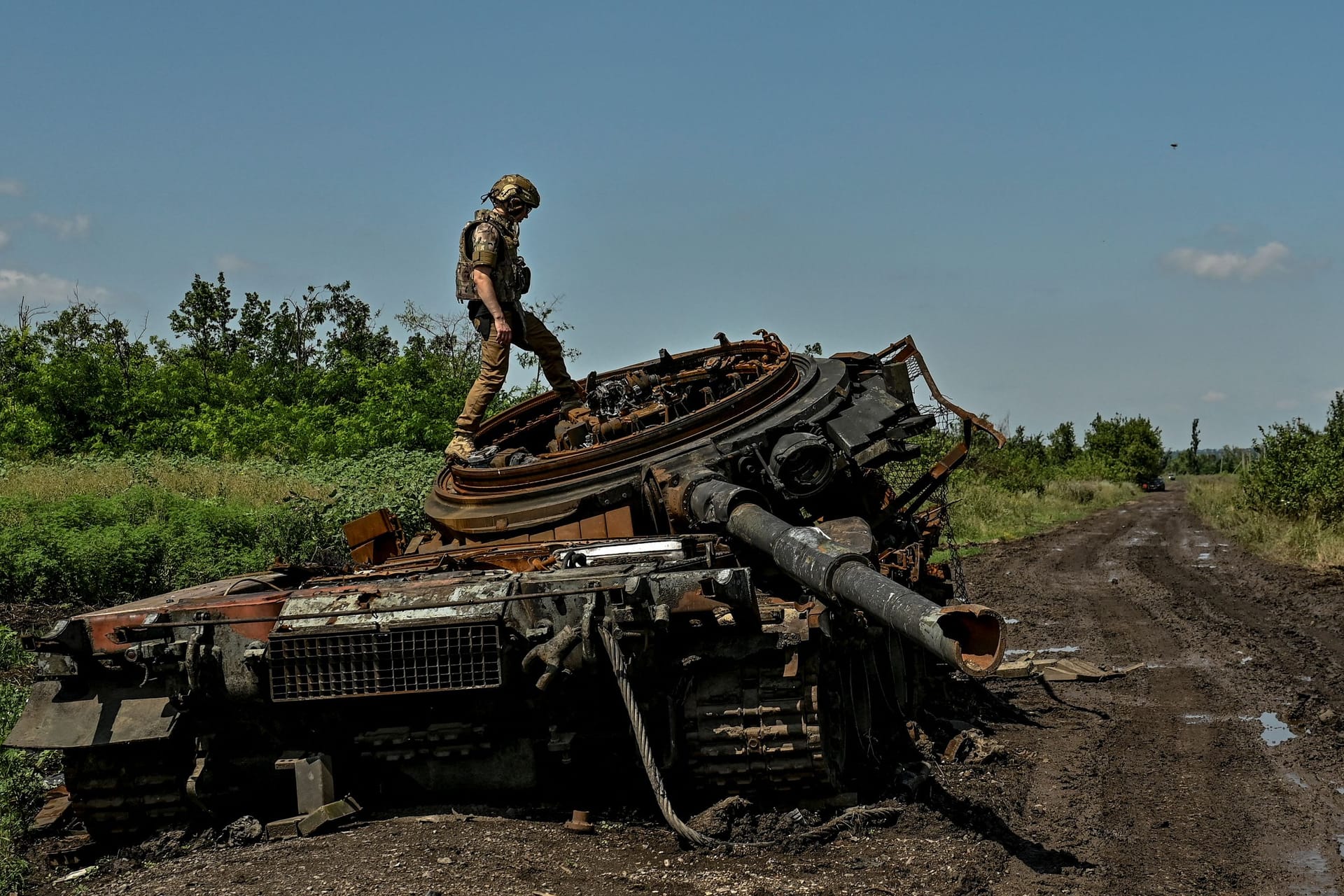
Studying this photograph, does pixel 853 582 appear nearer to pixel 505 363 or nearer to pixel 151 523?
pixel 505 363

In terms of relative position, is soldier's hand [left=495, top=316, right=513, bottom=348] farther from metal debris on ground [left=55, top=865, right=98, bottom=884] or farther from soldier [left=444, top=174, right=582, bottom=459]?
metal debris on ground [left=55, top=865, right=98, bottom=884]

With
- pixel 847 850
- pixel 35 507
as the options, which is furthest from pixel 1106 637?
pixel 35 507

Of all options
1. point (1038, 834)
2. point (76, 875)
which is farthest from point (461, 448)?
point (1038, 834)

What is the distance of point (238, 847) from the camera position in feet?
20.8

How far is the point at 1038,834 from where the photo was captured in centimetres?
616

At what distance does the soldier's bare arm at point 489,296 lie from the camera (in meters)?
8.46

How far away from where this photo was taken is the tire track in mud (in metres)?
5.69

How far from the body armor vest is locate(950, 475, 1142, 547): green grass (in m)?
16.7

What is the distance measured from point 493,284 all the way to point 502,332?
341 mm

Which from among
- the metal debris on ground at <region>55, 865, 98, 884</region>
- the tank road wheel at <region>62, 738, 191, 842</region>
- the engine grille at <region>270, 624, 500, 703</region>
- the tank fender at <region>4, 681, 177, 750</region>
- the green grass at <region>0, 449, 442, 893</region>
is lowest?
the metal debris on ground at <region>55, 865, 98, 884</region>

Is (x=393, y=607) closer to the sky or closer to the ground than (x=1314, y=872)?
closer to the sky

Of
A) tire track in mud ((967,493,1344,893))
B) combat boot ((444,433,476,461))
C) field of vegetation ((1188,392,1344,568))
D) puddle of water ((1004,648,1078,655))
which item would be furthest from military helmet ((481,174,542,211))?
field of vegetation ((1188,392,1344,568))

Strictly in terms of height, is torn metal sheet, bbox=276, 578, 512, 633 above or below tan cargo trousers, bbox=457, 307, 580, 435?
below

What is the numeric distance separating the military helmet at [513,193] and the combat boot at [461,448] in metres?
1.64
